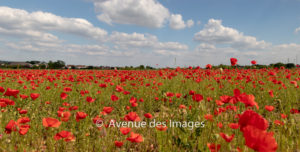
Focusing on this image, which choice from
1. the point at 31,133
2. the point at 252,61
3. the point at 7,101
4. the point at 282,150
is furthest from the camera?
the point at 252,61

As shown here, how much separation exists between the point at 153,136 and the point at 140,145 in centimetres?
26

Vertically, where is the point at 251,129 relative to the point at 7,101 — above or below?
above

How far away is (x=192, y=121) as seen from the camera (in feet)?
6.95

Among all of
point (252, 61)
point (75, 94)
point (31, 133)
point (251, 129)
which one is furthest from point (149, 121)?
point (252, 61)

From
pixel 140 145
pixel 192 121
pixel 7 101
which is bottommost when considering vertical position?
pixel 140 145

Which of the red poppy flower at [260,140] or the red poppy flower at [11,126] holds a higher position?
the red poppy flower at [260,140]

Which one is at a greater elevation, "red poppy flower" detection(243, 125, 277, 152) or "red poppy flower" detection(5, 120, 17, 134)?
"red poppy flower" detection(243, 125, 277, 152)

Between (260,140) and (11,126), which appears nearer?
(260,140)

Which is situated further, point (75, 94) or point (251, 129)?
point (75, 94)

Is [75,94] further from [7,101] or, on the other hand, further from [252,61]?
[252,61]

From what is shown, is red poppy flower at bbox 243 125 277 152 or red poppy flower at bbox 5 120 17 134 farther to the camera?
red poppy flower at bbox 5 120 17 134

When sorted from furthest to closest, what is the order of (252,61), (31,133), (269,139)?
(252,61) < (31,133) < (269,139)

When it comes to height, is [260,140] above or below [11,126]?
above

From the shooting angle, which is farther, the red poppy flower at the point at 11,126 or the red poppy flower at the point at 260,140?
the red poppy flower at the point at 11,126
